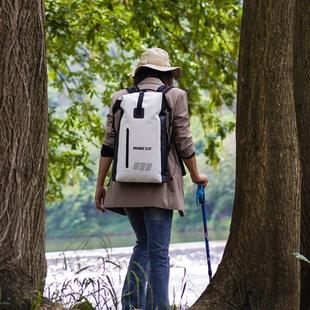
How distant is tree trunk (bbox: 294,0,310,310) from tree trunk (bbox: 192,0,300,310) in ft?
2.04

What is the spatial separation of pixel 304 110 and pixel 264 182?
3.10 ft

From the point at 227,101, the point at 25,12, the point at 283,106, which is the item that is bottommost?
the point at 283,106

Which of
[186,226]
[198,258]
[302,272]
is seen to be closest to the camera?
[302,272]

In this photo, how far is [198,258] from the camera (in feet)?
39.4

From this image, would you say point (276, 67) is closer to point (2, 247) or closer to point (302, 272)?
point (302, 272)

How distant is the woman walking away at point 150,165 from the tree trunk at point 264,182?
36 cm

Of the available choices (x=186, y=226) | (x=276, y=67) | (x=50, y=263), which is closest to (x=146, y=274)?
(x=276, y=67)

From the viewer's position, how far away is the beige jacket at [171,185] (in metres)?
4.97

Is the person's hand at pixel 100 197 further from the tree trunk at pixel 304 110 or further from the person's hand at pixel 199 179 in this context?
the tree trunk at pixel 304 110

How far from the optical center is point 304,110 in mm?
5973

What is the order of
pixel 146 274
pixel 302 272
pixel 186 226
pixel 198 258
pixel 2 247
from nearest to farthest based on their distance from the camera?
pixel 2 247 < pixel 146 274 < pixel 302 272 < pixel 198 258 < pixel 186 226

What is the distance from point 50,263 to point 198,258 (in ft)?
7.10

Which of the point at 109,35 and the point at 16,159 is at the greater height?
the point at 109,35

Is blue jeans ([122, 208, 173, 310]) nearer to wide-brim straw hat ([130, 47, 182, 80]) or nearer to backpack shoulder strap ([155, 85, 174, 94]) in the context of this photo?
backpack shoulder strap ([155, 85, 174, 94])
